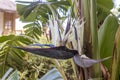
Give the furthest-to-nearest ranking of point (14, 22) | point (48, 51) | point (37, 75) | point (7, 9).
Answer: point (14, 22) → point (7, 9) → point (37, 75) → point (48, 51)

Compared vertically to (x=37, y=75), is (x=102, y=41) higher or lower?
higher

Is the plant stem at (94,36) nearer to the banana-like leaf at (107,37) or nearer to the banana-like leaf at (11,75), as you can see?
the banana-like leaf at (107,37)

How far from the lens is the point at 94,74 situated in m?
0.58

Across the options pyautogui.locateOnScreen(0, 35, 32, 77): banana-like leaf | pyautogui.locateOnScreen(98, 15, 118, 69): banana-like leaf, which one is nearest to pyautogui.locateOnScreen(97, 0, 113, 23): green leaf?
pyautogui.locateOnScreen(98, 15, 118, 69): banana-like leaf

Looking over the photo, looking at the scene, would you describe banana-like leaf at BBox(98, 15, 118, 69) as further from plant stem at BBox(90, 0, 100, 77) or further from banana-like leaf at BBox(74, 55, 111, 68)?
banana-like leaf at BBox(74, 55, 111, 68)

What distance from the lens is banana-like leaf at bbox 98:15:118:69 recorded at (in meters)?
0.72

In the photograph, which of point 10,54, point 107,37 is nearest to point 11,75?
point 107,37

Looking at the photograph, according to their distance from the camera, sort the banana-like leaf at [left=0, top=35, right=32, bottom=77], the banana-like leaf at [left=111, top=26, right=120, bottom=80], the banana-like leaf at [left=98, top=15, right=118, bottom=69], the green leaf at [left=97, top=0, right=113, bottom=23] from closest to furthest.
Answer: the banana-like leaf at [left=111, top=26, right=120, bottom=80] < the banana-like leaf at [left=98, top=15, right=118, bottom=69] < the green leaf at [left=97, top=0, right=113, bottom=23] < the banana-like leaf at [left=0, top=35, right=32, bottom=77]

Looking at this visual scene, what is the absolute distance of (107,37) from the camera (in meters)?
0.73

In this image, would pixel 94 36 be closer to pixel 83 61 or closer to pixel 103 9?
pixel 83 61

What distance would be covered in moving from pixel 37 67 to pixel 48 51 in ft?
3.01

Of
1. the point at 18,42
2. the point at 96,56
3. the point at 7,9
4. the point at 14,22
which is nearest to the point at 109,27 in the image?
the point at 96,56

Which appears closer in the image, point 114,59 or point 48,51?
point 48,51

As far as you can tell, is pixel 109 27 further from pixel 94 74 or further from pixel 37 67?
pixel 37 67
